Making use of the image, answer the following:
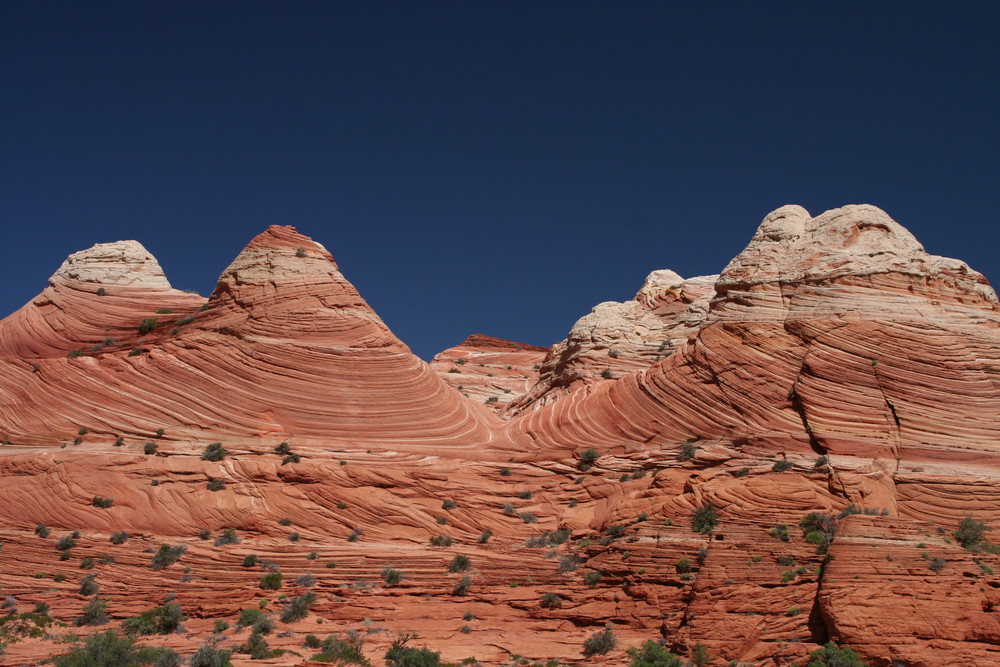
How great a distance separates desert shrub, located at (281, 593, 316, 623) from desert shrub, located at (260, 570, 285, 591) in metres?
0.88

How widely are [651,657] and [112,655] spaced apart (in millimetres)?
11794

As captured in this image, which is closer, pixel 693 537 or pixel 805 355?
pixel 693 537

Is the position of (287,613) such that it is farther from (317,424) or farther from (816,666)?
(816,666)

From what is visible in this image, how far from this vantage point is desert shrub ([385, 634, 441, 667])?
61.1 feet

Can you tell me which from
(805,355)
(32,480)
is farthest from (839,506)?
(32,480)

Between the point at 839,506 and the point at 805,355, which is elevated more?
the point at 805,355

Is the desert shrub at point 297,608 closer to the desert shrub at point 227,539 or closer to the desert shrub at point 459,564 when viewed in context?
the desert shrub at point 227,539

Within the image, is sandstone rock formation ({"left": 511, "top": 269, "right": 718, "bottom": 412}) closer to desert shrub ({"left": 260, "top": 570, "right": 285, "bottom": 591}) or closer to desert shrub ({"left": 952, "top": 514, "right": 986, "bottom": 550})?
desert shrub ({"left": 952, "top": 514, "right": 986, "bottom": 550})

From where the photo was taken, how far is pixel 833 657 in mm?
18328

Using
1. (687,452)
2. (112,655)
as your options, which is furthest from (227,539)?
(687,452)

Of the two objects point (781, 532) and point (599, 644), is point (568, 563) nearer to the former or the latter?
point (599, 644)

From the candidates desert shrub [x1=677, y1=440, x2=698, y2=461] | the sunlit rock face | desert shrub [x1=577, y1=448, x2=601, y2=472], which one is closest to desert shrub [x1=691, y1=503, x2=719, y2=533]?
desert shrub [x1=677, y1=440, x2=698, y2=461]

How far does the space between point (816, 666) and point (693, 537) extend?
19.4 ft

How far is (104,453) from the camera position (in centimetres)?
2689
